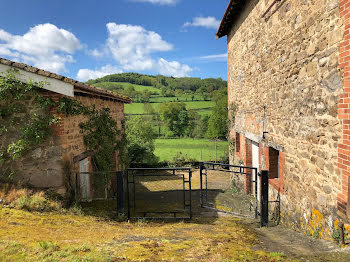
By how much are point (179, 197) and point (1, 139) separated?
24.6ft

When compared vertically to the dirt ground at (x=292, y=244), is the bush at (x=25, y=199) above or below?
above

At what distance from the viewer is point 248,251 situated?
4168mm

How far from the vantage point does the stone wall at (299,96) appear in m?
4.36

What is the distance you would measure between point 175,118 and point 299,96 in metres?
47.0

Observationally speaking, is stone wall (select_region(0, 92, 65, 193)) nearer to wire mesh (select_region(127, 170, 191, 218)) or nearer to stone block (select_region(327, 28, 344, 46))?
wire mesh (select_region(127, 170, 191, 218))

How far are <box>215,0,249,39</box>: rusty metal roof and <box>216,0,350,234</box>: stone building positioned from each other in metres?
0.12

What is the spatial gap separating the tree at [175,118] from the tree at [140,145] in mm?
27849

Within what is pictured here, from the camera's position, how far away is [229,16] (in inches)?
436

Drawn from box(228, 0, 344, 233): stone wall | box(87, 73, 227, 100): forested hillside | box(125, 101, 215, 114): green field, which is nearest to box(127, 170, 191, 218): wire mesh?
box(228, 0, 344, 233): stone wall

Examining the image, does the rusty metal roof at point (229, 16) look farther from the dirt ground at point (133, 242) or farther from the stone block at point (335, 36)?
the dirt ground at point (133, 242)

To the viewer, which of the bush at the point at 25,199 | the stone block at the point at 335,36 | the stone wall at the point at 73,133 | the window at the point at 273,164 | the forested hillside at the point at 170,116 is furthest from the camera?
the forested hillside at the point at 170,116

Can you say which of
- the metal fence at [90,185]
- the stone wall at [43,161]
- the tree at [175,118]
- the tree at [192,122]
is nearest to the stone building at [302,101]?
the metal fence at [90,185]

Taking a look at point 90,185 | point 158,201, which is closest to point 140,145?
point 158,201

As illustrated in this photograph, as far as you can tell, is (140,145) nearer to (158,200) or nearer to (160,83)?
(158,200)
